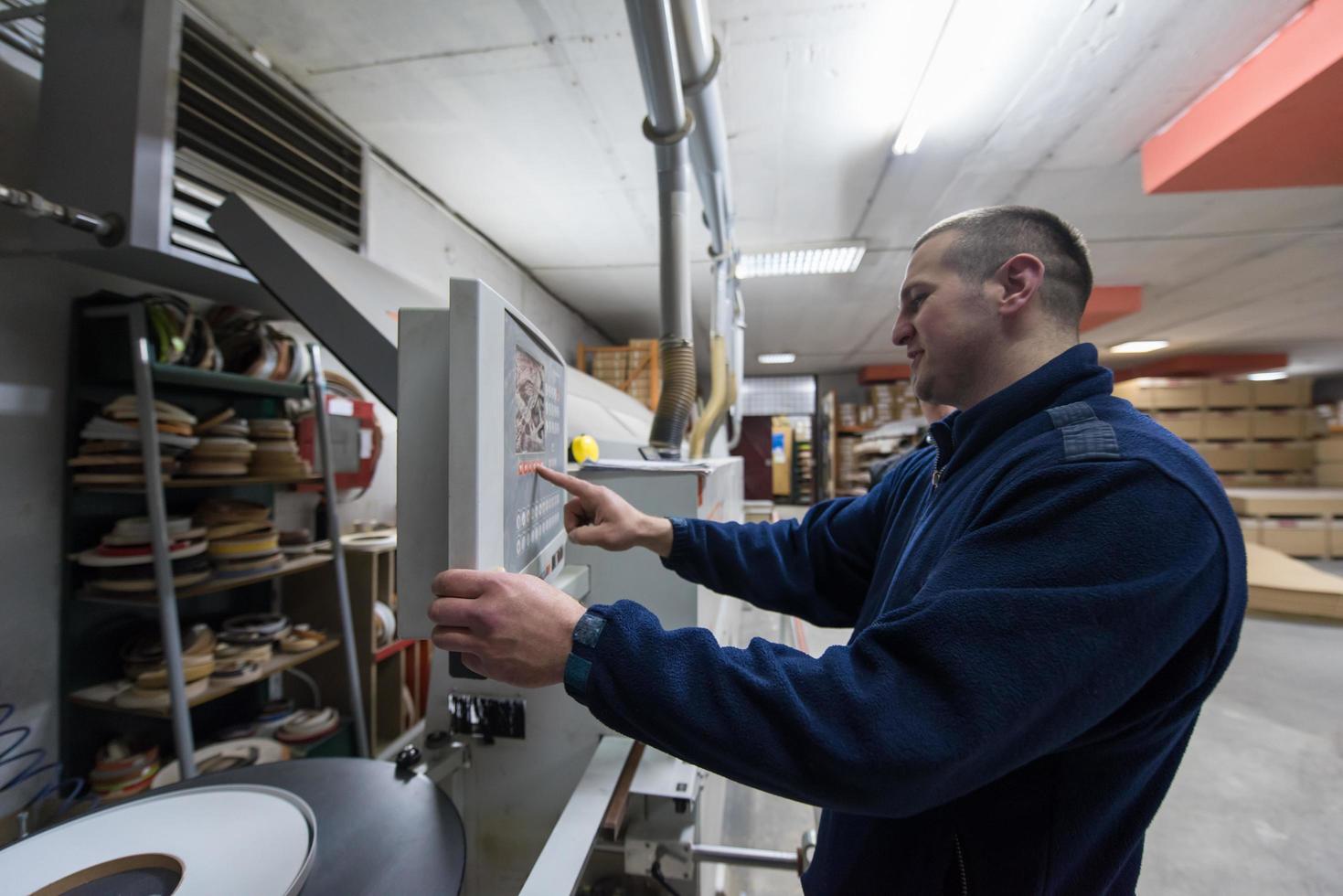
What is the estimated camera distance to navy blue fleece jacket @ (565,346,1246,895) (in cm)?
44

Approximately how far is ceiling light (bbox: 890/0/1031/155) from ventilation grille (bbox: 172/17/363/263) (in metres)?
2.14

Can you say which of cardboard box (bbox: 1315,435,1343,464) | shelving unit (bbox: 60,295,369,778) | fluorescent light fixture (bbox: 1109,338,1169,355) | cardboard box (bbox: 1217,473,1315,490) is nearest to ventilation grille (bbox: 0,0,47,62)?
shelving unit (bbox: 60,295,369,778)

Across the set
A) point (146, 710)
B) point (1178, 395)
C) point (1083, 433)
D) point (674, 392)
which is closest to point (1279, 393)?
point (1178, 395)

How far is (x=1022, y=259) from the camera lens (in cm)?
73

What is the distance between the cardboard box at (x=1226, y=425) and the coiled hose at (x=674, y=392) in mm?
9091

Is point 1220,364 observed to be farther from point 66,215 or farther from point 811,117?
point 66,215

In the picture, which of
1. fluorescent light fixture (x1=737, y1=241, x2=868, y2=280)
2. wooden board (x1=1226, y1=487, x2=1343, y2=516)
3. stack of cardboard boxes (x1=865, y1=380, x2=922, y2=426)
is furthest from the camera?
stack of cardboard boxes (x1=865, y1=380, x2=922, y2=426)

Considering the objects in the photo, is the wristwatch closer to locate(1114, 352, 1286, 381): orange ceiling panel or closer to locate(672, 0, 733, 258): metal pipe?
locate(672, 0, 733, 258): metal pipe

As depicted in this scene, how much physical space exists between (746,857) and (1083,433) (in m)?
0.99

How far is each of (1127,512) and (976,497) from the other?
148 mm

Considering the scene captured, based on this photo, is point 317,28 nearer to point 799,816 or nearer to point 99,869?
point 99,869

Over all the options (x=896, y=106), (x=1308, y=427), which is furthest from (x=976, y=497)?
(x=1308, y=427)

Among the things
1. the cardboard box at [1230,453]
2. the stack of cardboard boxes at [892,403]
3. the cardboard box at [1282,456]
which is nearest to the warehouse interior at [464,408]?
the stack of cardboard boxes at [892,403]

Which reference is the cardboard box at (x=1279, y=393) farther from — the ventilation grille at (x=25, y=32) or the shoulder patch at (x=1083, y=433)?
the ventilation grille at (x=25, y=32)
